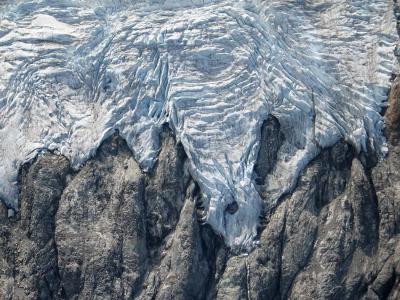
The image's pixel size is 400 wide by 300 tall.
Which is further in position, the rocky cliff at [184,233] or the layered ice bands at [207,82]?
the layered ice bands at [207,82]

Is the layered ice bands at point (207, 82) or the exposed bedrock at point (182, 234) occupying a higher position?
the layered ice bands at point (207, 82)

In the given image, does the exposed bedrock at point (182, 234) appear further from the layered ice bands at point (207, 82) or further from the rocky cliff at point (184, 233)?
the layered ice bands at point (207, 82)

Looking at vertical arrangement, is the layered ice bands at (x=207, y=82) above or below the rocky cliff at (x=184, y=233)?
above

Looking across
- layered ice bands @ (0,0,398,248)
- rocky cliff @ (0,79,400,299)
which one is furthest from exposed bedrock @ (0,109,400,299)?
layered ice bands @ (0,0,398,248)

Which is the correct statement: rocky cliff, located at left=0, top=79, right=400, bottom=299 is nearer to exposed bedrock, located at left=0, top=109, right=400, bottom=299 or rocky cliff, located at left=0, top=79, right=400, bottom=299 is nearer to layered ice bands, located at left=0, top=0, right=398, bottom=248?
exposed bedrock, located at left=0, top=109, right=400, bottom=299

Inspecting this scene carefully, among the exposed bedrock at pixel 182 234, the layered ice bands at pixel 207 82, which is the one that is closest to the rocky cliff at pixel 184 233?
the exposed bedrock at pixel 182 234

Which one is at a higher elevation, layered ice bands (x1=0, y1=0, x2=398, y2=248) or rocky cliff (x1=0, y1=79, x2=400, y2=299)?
layered ice bands (x1=0, y1=0, x2=398, y2=248)

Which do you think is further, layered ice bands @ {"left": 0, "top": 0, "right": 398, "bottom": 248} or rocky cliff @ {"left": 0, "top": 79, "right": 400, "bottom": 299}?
layered ice bands @ {"left": 0, "top": 0, "right": 398, "bottom": 248}
